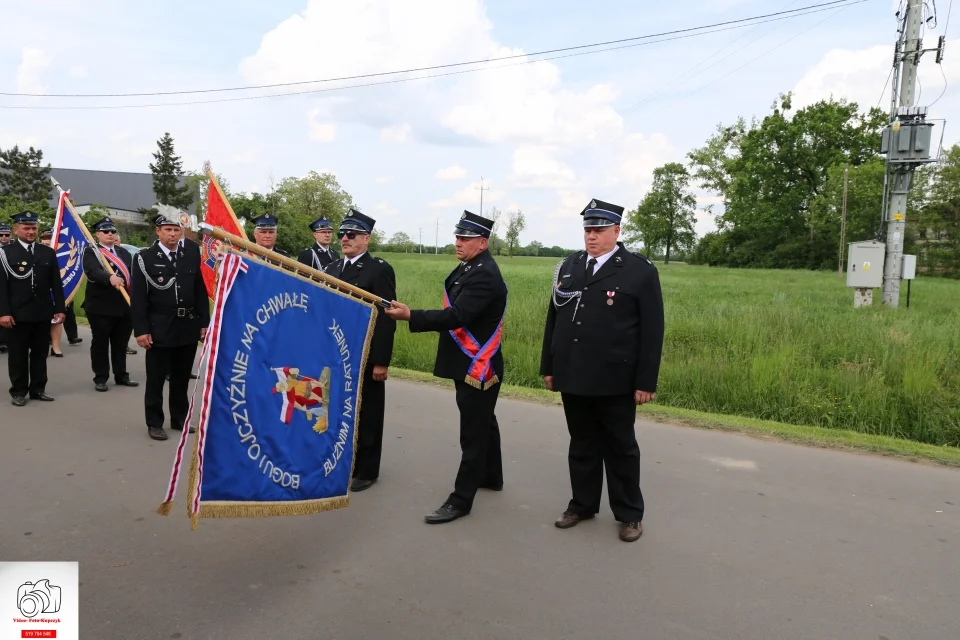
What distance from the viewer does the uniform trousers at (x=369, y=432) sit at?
4.62m

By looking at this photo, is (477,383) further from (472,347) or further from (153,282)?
(153,282)

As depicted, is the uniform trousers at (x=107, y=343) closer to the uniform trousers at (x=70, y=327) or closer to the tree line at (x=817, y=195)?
Result: the uniform trousers at (x=70, y=327)

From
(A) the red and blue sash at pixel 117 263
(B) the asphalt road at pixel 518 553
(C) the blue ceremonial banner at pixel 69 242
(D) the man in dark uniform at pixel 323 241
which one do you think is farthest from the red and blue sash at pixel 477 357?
(C) the blue ceremonial banner at pixel 69 242

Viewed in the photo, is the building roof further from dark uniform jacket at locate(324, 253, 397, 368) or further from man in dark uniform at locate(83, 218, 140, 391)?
dark uniform jacket at locate(324, 253, 397, 368)

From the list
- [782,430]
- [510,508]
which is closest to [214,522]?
[510,508]

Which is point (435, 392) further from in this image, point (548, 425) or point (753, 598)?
point (753, 598)

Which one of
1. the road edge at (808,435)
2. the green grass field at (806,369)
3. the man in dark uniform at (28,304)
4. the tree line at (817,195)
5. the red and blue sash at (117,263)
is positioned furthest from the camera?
the tree line at (817,195)

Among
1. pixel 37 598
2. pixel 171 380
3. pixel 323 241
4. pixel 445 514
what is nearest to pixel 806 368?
pixel 445 514

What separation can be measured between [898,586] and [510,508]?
2152mm

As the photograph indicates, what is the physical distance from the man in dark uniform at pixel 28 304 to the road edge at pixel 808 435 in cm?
538

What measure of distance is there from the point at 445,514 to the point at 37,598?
6.86ft

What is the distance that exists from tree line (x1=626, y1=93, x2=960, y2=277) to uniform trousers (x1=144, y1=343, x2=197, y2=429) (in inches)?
1934

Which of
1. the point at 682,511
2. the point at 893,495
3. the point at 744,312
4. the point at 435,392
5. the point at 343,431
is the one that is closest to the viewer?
the point at 343,431

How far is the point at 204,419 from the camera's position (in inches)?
116
